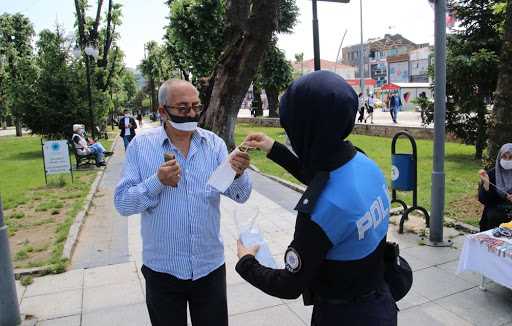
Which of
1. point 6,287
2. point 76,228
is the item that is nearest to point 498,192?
point 6,287

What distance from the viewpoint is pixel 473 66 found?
11.6 metres

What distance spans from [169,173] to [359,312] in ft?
3.72

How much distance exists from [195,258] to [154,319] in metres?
0.46

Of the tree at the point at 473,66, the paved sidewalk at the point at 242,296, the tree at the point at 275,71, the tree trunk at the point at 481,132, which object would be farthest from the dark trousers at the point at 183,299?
the tree at the point at 275,71

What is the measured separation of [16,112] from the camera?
19.5 meters

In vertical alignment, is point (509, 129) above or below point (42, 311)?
above

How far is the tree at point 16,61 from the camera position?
1955 cm

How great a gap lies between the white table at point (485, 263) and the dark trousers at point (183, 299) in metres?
2.63

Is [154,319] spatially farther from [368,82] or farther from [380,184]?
[368,82]

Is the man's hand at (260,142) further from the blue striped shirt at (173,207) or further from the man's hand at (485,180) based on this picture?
the man's hand at (485,180)

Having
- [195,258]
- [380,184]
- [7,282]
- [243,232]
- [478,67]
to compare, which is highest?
[478,67]

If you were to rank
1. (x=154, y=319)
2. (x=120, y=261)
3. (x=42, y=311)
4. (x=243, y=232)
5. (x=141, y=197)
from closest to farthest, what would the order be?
(x=243, y=232) → (x=141, y=197) → (x=154, y=319) → (x=42, y=311) → (x=120, y=261)

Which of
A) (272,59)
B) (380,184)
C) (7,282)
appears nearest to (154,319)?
(380,184)

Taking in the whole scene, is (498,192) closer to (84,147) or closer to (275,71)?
(84,147)
